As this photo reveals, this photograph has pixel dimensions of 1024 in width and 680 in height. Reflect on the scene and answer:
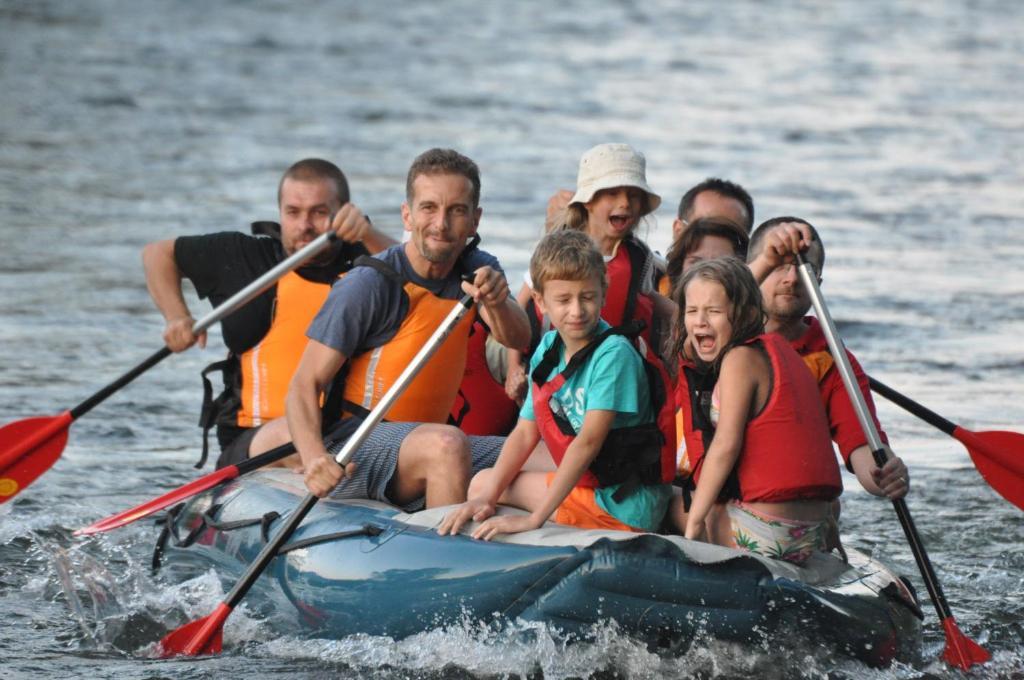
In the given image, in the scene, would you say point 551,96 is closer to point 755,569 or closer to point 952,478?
point 952,478

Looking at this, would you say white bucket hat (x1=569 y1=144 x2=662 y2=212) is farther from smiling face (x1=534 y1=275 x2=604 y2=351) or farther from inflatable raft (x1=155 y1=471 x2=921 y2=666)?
inflatable raft (x1=155 y1=471 x2=921 y2=666)

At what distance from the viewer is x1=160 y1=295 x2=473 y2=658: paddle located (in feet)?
15.6

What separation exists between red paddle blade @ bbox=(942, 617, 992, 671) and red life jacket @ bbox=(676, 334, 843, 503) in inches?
24.3

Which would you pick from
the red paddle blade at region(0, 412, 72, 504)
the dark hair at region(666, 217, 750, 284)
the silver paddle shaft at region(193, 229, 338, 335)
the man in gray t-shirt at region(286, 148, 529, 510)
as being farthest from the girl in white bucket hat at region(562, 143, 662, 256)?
the red paddle blade at region(0, 412, 72, 504)

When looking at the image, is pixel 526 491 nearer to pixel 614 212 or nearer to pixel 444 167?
pixel 444 167

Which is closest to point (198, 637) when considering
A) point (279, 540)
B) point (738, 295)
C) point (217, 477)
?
point (279, 540)

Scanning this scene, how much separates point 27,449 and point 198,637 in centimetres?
101

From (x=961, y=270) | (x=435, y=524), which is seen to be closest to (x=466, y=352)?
(x=435, y=524)

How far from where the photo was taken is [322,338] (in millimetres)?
4973

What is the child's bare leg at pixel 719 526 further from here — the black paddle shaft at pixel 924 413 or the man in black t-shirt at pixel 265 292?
the man in black t-shirt at pixel 265 292

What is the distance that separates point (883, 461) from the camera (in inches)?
181

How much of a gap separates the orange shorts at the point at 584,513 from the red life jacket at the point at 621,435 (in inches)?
1.5

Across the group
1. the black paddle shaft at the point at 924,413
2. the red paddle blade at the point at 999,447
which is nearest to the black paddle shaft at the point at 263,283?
the black paddle shaft at the point at 924,413

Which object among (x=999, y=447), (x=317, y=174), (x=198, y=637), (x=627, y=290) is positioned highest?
(x=317, y=174)
